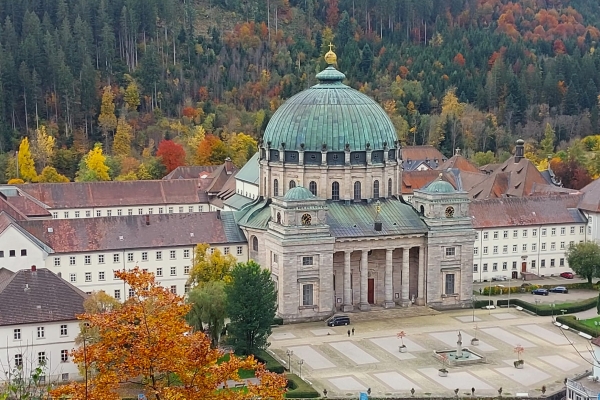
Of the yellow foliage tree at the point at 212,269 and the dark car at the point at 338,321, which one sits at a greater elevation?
the yellow foliage tree at the point at 212,269

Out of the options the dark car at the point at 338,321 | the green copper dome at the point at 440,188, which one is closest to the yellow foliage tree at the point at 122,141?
the green copper dome at the point at 440,188

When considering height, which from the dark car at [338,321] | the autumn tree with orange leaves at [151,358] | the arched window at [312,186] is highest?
the arched window at [312,186]

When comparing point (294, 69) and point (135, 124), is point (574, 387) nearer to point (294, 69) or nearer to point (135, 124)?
point (135, 124)

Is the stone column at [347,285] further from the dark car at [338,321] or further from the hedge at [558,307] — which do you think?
the hedge at [558,307]

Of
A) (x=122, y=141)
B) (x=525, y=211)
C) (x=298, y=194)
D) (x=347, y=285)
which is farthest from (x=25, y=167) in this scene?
(x=525, y=211)

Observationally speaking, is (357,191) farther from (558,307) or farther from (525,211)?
(525,211)

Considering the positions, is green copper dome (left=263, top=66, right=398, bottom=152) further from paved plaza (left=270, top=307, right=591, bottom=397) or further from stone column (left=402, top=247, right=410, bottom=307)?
paved plaza (left=270, top=307, right=591, bottom=397)
